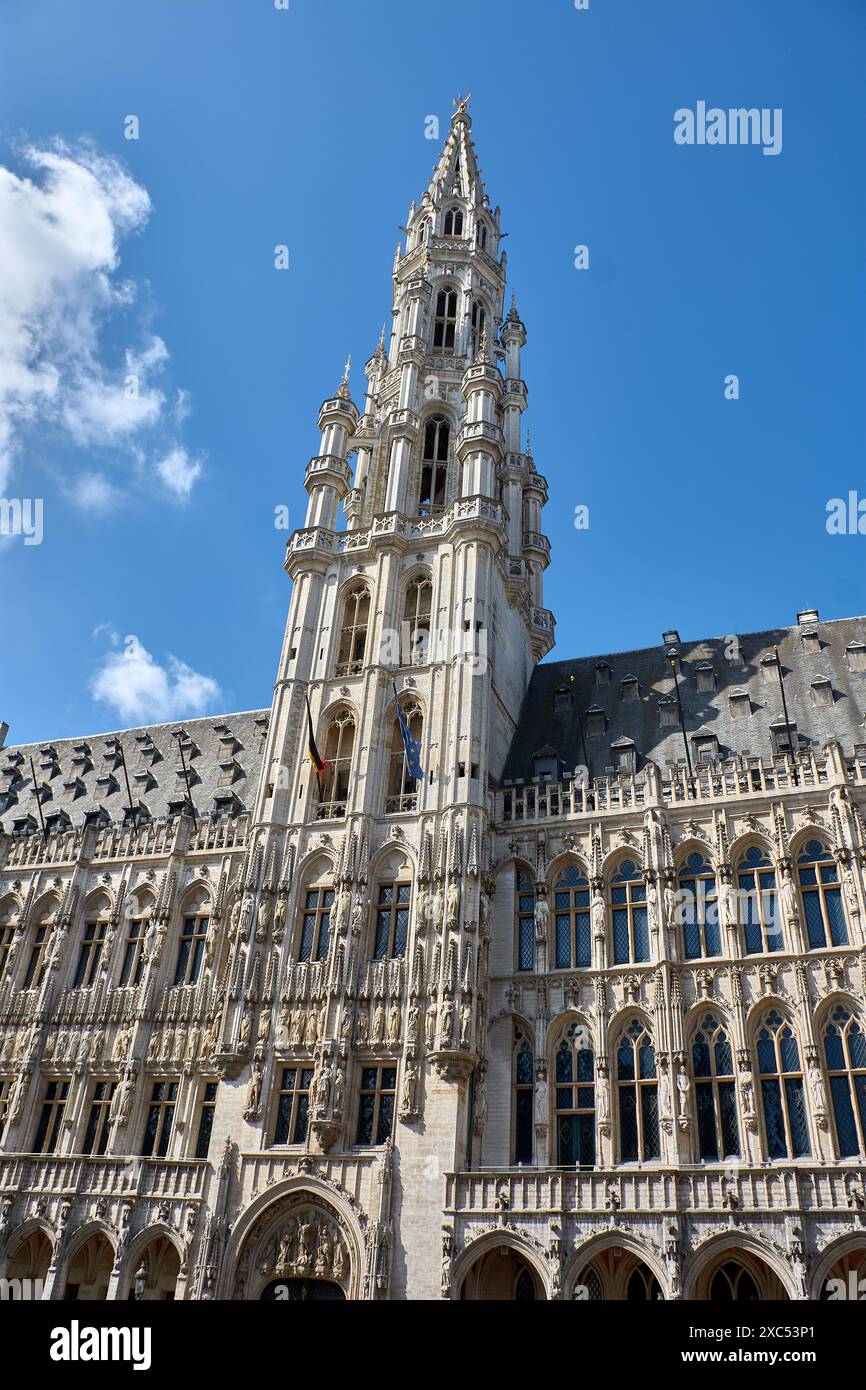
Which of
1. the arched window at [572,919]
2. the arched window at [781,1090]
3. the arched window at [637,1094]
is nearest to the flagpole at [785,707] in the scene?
the arched window at [572,919]

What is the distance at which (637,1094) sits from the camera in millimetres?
30047

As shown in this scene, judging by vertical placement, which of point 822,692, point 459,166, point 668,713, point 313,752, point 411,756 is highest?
point 459,166

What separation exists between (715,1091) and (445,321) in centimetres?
4069

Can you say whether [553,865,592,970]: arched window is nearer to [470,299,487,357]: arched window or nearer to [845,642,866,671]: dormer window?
[845,642,866,671]: dormer window

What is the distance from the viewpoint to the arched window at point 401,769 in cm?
3691

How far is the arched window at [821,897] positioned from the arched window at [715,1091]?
405 cm

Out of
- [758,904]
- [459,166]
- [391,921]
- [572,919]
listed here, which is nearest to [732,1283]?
[758,904]

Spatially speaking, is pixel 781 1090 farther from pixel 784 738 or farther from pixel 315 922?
pixel 315 922

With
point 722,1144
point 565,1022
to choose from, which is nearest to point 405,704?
point 565,1022

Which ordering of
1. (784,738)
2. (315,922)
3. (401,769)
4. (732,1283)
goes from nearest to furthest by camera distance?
(732,1283), (315,922), (784,738), (401,769)

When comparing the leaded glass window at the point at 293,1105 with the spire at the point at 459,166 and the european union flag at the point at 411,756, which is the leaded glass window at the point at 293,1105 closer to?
the european union flag at the point at 411,756

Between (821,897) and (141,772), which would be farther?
(141,772)
